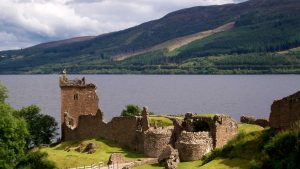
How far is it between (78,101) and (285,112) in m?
41.1

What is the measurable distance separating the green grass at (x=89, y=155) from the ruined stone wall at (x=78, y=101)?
9276mm

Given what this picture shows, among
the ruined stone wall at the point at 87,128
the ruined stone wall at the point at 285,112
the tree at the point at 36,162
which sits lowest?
the tree at the point at 36,162

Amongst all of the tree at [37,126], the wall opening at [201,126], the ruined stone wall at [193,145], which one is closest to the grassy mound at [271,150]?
the ruined stone wall at [193,145]

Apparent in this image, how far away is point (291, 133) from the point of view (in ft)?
87.0

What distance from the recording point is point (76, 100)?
67.8 meters

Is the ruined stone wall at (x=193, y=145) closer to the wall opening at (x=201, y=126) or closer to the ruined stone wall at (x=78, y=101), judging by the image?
the wall opening at (x=201, y=126)

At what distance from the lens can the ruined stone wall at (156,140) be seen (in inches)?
1971

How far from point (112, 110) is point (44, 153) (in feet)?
331

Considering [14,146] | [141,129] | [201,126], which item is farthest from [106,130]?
[201,126]

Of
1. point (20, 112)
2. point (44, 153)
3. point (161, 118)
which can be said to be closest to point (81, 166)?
point (44, 153)

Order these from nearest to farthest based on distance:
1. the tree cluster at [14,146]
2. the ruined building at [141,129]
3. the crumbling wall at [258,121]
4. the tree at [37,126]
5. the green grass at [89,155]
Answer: the ruined building at [141,129] < the tree cluster at [14,146] < the green grass at [89,155] < the crumbling wall at [258,121] < the tree at [37,126]

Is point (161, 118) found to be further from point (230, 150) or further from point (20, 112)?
point (230, 150)

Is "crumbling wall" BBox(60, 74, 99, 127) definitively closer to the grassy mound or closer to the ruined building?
the ruined building

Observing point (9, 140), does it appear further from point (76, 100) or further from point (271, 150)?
point (271, 150)
